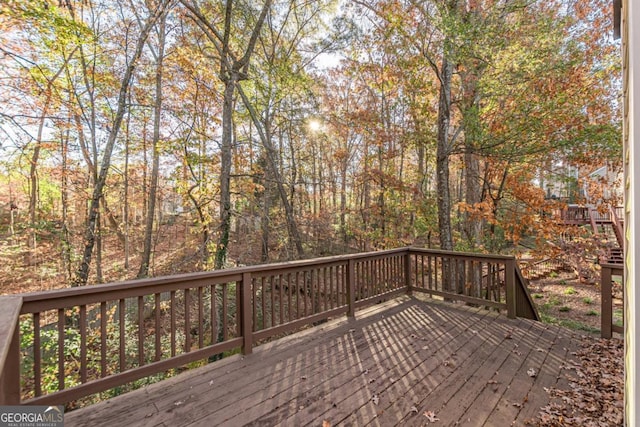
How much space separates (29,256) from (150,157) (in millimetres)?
3936

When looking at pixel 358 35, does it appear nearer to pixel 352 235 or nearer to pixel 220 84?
pixel 220 84

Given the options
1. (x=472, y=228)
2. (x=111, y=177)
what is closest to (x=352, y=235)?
(x=472, y=228)

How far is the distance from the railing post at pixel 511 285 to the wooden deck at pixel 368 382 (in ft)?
0.88

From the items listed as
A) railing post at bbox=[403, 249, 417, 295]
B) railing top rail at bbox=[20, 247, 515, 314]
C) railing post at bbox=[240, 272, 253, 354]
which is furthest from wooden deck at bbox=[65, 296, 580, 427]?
railing post at bbox=[403, 249, 417, 295]

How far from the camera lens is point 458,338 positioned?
3.40 metres

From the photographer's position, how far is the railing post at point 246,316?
9.85 feet

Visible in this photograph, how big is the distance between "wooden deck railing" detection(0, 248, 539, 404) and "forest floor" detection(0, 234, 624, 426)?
102 cm

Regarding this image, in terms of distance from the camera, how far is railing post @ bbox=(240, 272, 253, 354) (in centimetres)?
300

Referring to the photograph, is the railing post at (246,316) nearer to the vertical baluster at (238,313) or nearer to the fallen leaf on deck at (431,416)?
the vertical baluster at (238,313)

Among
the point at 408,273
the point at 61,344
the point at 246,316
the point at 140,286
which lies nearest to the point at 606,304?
the point at 408,273

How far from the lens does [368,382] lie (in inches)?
98.3

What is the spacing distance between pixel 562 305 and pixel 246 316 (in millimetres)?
10318

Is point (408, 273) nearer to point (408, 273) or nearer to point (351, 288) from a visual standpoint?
point (408, 273)

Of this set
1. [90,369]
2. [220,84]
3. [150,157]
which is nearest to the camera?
[90,369]
